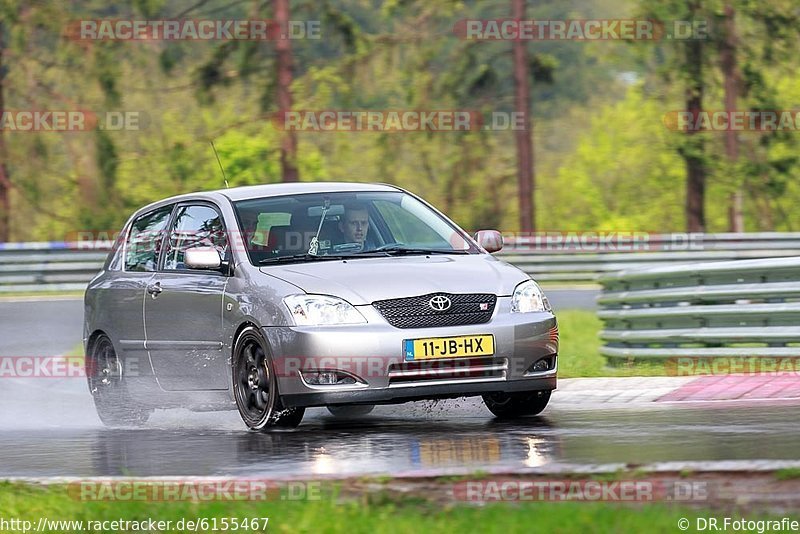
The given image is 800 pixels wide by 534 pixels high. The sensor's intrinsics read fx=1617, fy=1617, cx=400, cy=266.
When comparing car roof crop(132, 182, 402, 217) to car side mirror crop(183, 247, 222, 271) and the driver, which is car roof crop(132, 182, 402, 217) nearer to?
the driver

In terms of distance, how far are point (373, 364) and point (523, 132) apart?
1108 inches

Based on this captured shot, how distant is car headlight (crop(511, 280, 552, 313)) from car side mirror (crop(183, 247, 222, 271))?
1.97 m

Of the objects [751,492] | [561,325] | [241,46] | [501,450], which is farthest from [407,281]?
[241,46]

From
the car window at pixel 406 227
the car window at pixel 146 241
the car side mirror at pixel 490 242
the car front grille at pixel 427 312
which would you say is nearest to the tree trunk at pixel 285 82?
the car window at pixel 146 241

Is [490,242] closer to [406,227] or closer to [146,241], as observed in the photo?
[406,227]

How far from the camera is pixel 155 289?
11.5 m

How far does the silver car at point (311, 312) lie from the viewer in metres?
9.70

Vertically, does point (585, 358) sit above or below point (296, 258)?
below

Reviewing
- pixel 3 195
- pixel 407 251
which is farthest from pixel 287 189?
pixel 3 195

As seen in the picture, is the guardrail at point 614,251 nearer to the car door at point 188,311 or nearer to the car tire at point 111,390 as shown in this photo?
the car tire at point 111,390

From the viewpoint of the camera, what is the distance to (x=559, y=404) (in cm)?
1152

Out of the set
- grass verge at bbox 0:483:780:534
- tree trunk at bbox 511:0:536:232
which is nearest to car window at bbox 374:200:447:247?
grass verge at bbox 0:483:780:534

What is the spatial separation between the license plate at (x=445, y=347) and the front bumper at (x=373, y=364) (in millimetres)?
31

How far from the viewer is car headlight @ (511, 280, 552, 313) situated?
33.3 feet
